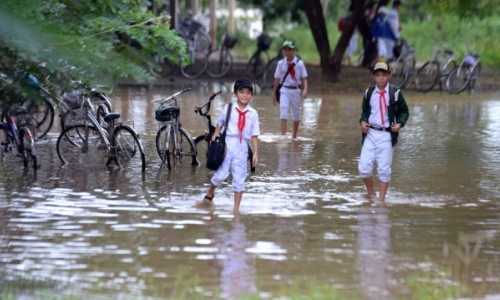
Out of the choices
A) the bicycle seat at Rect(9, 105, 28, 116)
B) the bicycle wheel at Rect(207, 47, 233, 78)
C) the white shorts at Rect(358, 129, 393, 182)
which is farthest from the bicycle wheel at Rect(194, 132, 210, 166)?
the bicycle wheel at Rect(207, 47, 233, 78)

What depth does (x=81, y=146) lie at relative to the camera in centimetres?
1368

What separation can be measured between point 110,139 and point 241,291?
232 inches

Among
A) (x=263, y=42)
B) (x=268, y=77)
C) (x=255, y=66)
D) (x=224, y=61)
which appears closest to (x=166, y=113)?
(x=263, y=42)

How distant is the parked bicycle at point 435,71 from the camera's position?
24422 millimetres

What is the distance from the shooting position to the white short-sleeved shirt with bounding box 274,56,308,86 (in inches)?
604

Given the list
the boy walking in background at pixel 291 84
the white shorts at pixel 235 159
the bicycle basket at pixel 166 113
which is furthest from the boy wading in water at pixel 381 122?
the boy walking in background at pixel 291 84

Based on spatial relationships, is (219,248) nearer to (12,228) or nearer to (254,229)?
(254,229)

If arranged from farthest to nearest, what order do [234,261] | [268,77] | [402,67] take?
[268,77] → [402,67] → [234,261]

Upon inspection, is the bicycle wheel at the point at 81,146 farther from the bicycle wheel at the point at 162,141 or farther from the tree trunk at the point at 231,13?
the tree trunk at the point at 231,13

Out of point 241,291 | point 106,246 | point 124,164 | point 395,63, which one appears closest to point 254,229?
point 106,246

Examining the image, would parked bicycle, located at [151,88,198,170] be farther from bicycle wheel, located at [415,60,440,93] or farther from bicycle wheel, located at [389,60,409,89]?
Result: bicycle wheel, located at [415,60,440,93]

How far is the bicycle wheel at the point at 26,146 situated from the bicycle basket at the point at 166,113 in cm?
160

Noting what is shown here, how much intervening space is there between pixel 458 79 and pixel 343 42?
10.0ft

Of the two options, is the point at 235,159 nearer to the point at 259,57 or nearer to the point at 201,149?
the point at 201,149
